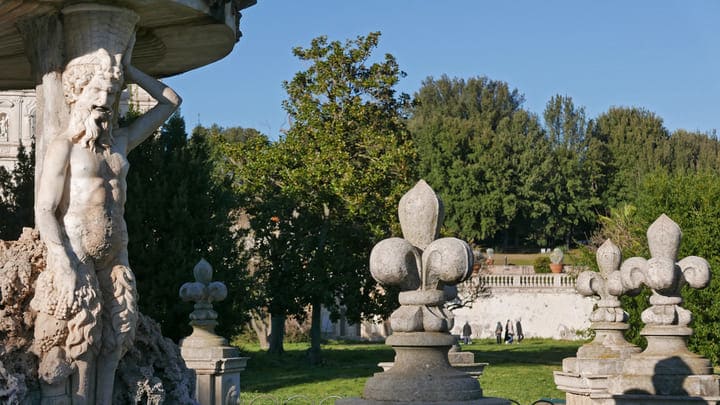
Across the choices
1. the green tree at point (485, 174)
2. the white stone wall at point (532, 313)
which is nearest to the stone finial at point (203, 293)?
the white stone wall at point (532, 313)

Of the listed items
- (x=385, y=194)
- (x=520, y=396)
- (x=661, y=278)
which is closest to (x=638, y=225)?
(x=385, y=194)

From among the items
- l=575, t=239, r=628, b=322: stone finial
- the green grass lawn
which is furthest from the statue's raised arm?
the green grass lawn

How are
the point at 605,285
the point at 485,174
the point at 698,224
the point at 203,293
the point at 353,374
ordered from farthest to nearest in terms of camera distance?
Answer: 1. the point at 485,174
2. the point at 353,374
3. the point at 698,224
4. the point at 203,293
5. the point at 605,285

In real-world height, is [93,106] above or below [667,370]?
above

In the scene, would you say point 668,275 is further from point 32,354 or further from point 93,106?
point 32,354

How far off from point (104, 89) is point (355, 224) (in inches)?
1102

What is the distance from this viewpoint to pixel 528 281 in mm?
51875

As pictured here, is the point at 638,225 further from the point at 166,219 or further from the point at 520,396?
the point at 166,219

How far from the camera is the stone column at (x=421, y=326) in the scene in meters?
6.20

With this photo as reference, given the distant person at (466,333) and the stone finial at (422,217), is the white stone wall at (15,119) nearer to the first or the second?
the stone finial at (422,217)

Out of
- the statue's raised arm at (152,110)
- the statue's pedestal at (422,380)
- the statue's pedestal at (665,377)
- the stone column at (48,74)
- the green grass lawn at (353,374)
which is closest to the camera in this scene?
the stone column at (48,74)

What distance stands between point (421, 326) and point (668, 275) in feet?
13.0

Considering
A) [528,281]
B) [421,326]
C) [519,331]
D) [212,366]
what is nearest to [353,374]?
[212,366]

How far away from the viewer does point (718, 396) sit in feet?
31.1
